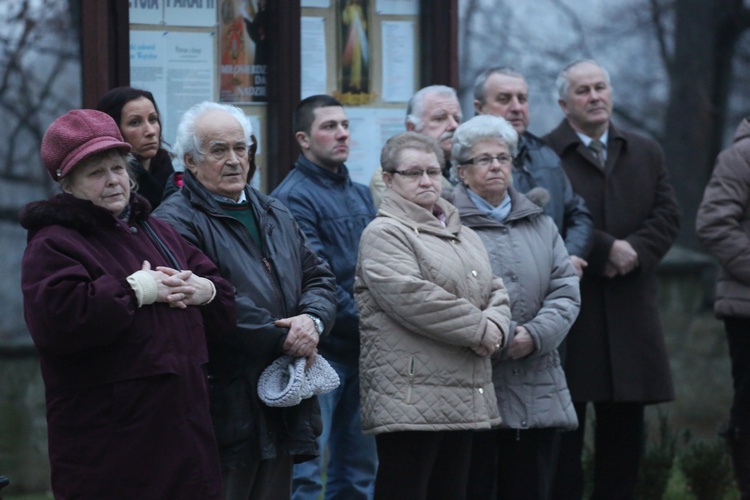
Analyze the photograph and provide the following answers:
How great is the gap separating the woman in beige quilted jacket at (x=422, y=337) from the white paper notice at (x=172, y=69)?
1.37 m

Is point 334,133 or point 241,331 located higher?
point 334,133

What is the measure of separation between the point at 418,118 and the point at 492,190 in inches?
28.6

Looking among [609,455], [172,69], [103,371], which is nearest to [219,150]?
[103,371]

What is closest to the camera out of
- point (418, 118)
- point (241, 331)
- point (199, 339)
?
point (199, 339)

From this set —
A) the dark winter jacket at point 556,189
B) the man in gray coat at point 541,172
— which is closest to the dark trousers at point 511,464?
the man in gray coat at point 541,172

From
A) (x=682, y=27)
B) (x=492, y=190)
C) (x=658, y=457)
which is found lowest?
(x=658, y=457)

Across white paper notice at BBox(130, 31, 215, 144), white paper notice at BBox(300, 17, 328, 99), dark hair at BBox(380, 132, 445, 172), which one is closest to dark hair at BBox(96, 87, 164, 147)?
white paper notice at BBox(130, 31, 215, 144)

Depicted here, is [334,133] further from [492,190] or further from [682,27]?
[682,27]

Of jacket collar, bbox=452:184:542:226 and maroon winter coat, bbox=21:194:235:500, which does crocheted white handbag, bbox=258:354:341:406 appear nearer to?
maroon winter coat, bbox=21:194:235:500

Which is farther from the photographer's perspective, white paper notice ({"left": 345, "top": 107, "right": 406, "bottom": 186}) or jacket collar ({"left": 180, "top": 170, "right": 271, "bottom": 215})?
white paper notice ({"left": 345, "top": 107, "right": 406, "bottom": 186})

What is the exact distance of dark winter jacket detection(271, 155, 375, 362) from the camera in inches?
214

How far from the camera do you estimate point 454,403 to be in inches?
193

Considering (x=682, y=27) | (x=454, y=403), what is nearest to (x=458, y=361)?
(x=454, y=403)

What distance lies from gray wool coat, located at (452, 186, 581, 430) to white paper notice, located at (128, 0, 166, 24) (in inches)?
63.3
